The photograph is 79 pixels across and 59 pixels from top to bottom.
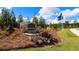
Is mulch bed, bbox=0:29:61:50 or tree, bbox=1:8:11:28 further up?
tree, bbox=1:8:11:28

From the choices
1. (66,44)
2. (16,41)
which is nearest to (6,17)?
Result: (16,41)

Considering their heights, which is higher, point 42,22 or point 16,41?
point 42,22

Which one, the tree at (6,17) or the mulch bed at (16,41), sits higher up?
the tree at (6,17)

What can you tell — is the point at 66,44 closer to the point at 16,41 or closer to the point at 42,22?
the point at 42,22

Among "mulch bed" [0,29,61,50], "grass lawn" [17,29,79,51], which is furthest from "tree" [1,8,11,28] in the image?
"grass lawn" [17,29,79,51]

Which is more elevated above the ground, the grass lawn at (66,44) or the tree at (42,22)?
the tree at (42,22)

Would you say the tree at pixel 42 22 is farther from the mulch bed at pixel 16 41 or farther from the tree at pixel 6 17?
the tree at pixel 6 17

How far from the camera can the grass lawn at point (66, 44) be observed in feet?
8.63

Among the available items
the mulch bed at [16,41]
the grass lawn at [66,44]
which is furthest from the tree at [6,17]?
the grass lawn at [66,44]

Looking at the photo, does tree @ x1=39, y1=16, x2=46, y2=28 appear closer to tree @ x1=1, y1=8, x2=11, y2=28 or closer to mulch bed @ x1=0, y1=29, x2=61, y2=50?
mulch bed @ x1=0, y1=29, x2=61, y2=50

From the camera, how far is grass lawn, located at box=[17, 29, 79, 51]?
263 centimetres

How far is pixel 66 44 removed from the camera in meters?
2.65
